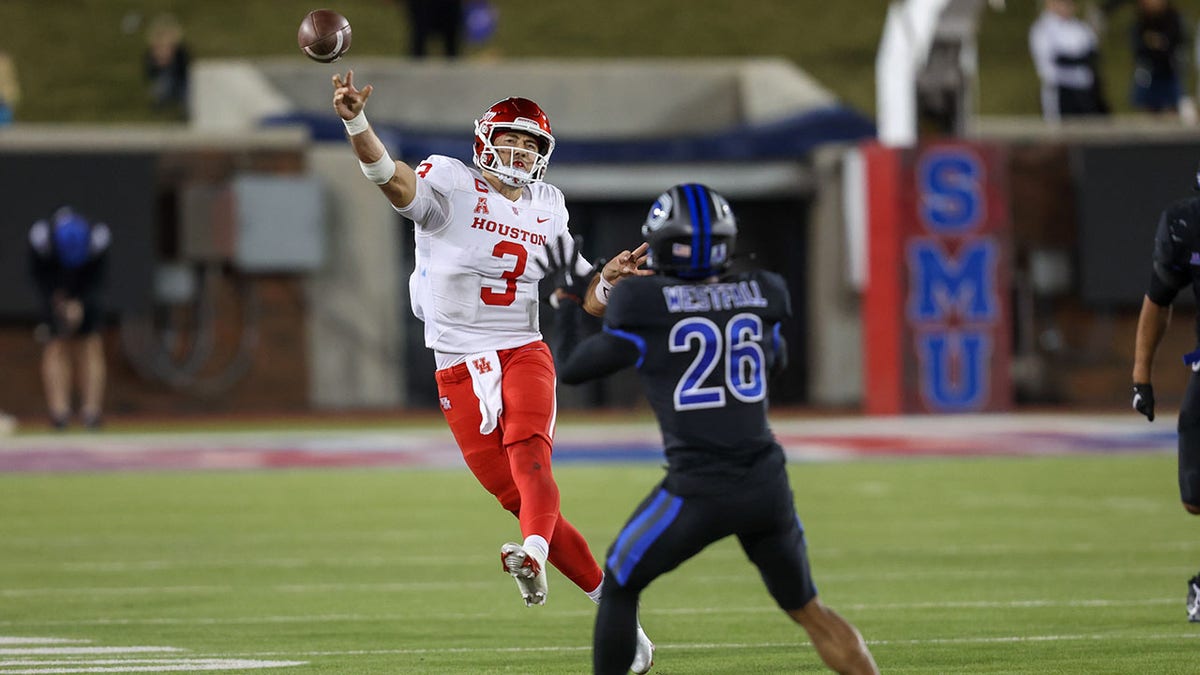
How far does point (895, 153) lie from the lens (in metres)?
20.4

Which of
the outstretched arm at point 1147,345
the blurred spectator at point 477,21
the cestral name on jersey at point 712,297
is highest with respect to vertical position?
the blurred spectator at point 477,21

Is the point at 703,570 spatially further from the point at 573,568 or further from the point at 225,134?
the point at 225,134

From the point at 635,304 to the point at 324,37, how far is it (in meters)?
2.35

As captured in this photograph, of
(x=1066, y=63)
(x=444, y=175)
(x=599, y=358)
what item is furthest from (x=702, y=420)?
(x=1066, y=63)

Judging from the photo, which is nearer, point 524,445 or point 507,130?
point 524,445

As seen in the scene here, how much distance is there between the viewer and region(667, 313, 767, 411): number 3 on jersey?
5641mm

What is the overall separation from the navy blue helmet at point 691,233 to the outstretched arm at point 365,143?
159 centimetres

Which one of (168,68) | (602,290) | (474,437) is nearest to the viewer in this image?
(602,290)

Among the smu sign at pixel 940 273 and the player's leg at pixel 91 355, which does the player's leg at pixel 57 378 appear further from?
the smu sign at pixel 940 273

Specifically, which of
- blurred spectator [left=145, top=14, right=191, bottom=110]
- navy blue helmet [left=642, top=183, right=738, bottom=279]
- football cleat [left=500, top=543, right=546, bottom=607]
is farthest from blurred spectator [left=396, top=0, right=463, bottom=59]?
navy blue helmet [left=642, top=183, right=738, bottom=279]

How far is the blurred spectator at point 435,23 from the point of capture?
2470 centimetres

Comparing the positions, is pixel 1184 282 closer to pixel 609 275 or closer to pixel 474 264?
pixel 609 275

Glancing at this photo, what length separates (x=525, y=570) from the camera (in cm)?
662

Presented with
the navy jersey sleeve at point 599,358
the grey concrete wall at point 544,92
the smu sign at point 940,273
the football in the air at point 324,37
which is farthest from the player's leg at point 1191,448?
the grey concrete wall at point 544,92
